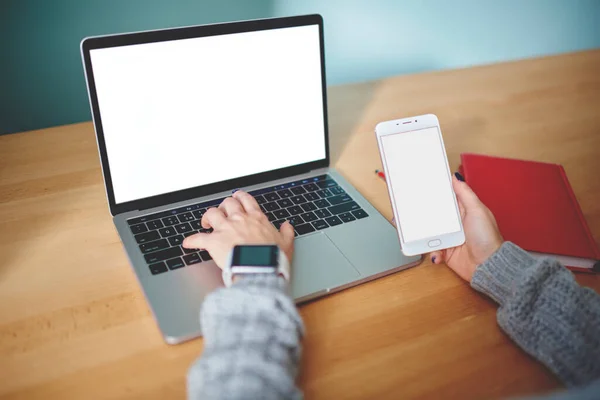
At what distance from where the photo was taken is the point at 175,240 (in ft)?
2.43

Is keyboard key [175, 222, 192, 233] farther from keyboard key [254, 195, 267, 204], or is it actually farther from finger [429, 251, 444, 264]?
finger [429, 251, 444, 264]

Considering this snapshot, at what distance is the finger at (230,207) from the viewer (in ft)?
2.44

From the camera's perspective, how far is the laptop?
0.71 meters

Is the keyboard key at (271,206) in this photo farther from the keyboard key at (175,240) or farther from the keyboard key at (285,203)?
the keyboard key at (175,240)

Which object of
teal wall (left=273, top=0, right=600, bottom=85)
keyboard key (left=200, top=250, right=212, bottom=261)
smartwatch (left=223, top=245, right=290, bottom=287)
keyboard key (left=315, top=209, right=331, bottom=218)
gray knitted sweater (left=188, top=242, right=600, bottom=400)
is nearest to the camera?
gray knitted sweater (left=188, top=242, right=600, bottom=400)

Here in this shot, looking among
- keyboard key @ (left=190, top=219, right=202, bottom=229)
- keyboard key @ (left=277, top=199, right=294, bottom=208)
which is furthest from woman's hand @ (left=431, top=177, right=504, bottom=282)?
keyboard key @ (left=190, top=219, right=202, bottom=229)

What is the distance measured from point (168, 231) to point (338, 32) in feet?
2.59

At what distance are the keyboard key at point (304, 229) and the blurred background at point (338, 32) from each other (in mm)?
603

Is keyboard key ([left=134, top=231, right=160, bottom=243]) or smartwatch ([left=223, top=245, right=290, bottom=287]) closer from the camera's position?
smartwatch ([left=223, top=245, right=290, bottom=287])

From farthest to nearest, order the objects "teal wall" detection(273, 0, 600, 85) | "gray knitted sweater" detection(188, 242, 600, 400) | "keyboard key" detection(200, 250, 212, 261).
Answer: "teal wall" detection(273, 0, 600, 85), "keyboard key" detection(200, 250, 212, 261), "gray knitted sweater" detection(188, 242, 600, 400)

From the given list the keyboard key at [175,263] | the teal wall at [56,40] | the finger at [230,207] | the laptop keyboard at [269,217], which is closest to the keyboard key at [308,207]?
the laptop keyboard at [269,217]

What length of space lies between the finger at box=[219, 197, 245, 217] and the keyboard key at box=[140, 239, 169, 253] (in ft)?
0.30

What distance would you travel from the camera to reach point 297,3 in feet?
4.10

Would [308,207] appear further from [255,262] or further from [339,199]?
[255,262]
